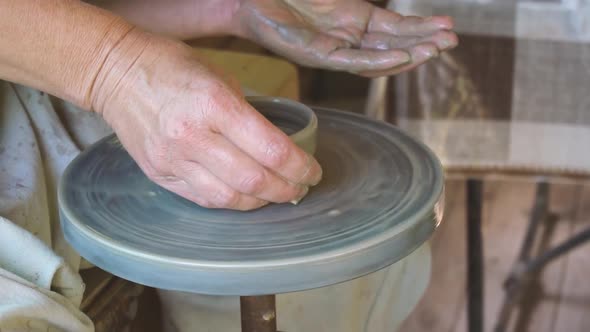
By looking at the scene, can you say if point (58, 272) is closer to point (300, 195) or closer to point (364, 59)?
point (300, 195)

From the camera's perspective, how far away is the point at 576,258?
226 cm

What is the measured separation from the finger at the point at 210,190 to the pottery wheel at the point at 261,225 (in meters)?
0.01

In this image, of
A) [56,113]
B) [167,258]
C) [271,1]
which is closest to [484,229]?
[271,1]

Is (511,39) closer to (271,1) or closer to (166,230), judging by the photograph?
(271,1)

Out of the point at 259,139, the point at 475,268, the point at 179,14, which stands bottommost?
the point at 475,268

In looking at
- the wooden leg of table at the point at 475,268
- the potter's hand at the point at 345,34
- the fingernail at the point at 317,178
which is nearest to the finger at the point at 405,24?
the potter's hand at the point at 345,34

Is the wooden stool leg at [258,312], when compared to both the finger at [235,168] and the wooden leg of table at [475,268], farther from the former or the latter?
the wooden leg of table at [475,268]

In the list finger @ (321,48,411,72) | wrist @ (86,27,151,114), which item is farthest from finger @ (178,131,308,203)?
finger @ (321,48,411,72)

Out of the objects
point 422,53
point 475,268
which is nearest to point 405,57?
point 422,53

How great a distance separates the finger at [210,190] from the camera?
749 mm

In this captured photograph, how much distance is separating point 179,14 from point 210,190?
50cm

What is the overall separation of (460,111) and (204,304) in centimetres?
89

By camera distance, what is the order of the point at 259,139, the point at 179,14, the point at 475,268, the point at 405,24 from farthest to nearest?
the point at 475,268, the point at 179,14, the point at 405,24, the point at 259,139

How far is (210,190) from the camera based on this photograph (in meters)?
0.75
